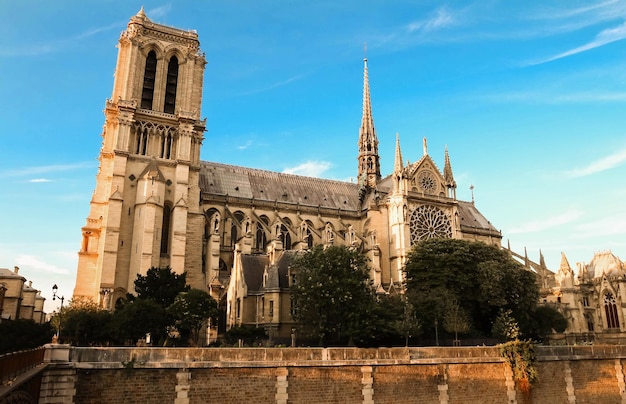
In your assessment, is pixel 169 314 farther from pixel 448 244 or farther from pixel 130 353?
pixel 448 244

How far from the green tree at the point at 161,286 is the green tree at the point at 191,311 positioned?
3.51 m

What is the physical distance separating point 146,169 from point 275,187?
705 inches

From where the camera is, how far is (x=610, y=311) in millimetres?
57844

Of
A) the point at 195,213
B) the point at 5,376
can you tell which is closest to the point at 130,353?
the point at 5,376

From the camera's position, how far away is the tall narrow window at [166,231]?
47.1 m

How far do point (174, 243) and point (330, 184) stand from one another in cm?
2670

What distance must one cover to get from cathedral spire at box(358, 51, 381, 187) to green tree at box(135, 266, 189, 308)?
34077 millimetres

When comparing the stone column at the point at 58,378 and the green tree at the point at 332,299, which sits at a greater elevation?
the green tree at the point at 332,299

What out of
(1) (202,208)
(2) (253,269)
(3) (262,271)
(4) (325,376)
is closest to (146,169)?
(1) (202,208)

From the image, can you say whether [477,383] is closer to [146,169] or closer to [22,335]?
[22,335]

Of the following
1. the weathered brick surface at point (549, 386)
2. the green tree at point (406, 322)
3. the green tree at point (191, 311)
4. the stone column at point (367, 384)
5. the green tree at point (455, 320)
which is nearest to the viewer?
the stone column at point (367, 384)

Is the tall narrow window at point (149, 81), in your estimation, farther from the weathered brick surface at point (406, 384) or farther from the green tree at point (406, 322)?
the weathered brick surface at point (406, 384)

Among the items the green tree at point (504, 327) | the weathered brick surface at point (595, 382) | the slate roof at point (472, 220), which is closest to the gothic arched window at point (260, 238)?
the green tree at point (504, 327)

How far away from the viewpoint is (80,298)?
4322 centimetres
